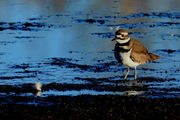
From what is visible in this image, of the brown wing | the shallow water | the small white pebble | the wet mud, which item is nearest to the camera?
the wet mud

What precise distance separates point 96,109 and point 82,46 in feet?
30.0

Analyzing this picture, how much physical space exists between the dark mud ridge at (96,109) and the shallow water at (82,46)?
0.64m

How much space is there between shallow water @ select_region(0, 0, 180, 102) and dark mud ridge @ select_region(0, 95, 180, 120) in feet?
2.08

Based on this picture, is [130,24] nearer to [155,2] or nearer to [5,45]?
[5,45]

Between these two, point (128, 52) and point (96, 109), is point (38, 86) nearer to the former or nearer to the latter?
point (96, 109)

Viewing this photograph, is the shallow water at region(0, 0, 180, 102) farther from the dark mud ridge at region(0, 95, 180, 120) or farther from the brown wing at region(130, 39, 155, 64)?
the dark mud ridge at region(0, 95, 180, 120)

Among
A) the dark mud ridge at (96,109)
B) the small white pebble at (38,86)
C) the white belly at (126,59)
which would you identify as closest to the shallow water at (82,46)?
the small white pebble at (38,86)

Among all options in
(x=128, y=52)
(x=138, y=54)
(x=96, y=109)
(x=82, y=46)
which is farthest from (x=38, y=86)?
(x=82, y=46)

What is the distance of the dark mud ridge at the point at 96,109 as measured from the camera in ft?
35.1

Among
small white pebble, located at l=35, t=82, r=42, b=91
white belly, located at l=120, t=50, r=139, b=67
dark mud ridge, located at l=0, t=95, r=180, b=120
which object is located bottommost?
dark mud ridge, located at l=0, t=95, r=180, b=120

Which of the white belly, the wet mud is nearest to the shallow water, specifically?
the wet mud

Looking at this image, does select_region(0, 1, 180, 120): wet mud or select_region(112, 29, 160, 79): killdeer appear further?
select_region(112, 29, 160, 79): killdeer

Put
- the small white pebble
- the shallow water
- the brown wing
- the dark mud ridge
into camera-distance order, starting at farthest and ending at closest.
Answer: the brown wing < the shallow water < the small white pebble < the dark mud ridge

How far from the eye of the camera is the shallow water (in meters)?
13.7
